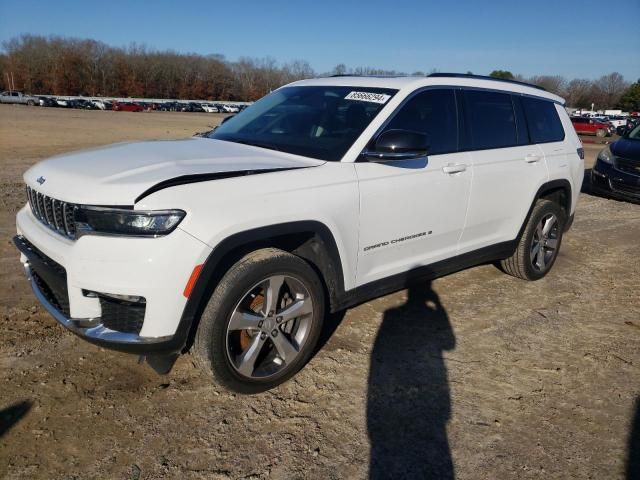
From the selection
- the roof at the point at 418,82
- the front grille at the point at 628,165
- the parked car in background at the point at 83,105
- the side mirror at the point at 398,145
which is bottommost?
the parked car in background at the point at 83,105

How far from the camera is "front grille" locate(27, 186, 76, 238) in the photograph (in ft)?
8.89

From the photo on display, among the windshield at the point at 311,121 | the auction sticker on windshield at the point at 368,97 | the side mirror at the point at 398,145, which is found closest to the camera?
the side mirror at the point at 398,145

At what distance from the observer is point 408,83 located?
3746mm

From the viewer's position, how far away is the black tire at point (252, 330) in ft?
8.98

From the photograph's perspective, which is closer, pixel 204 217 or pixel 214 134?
pixel 204 217

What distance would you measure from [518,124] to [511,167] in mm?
554

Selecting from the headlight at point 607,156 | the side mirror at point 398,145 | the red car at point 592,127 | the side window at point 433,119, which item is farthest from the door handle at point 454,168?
the red car at point 592,127

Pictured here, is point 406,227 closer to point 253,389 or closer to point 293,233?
point 293,233

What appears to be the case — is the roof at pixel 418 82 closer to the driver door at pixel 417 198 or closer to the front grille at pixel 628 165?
the driver door at pixel 417 198

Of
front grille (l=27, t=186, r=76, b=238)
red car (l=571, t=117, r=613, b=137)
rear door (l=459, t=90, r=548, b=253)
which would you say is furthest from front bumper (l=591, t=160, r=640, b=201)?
red car (l=571, t=117, r=613, b=137)

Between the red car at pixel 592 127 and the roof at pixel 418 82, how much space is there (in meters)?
36.5

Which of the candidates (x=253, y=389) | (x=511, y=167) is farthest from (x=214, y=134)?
(x=511, y=167)

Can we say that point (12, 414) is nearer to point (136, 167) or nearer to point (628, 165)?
point (136, 167)

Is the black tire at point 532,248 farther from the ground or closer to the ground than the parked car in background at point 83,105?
farther from the ground
